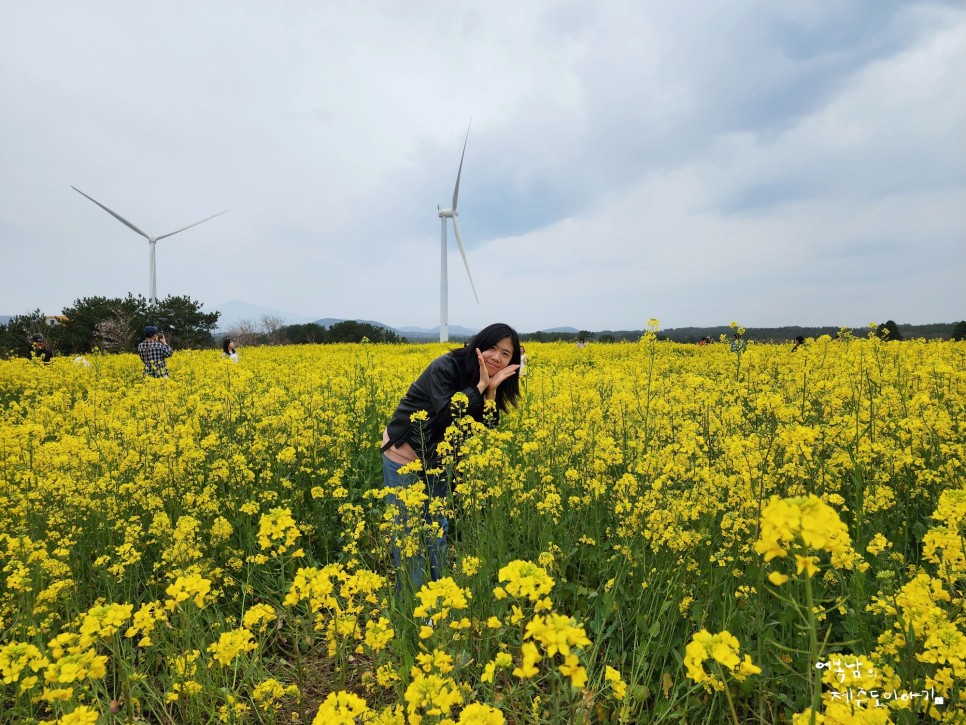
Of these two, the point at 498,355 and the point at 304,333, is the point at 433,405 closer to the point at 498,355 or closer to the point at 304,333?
the point at 498,355

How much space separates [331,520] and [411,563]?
1.67 m

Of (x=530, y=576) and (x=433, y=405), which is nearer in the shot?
(x=530, y=576)

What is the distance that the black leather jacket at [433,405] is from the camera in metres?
3.78

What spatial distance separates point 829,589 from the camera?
9.89 ft

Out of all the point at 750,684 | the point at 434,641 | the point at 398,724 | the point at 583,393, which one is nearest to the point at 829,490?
the point at 750,684

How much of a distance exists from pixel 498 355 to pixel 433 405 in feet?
2.35

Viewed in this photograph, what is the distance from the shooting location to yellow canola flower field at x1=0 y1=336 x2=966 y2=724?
174 cm

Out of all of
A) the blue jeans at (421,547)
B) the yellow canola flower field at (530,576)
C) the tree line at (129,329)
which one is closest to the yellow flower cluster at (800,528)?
the yellow canola flower field at (530,576)

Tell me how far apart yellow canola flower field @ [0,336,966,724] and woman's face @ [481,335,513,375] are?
0.67m

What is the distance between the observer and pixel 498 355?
4.12 metres

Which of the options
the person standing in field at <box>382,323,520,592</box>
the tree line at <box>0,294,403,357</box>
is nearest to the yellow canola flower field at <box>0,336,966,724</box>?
the person standing in field at <box>382,323,520,592</box>

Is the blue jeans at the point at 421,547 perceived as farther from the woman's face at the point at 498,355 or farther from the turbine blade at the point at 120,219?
the turbine blade at the point at 120,219

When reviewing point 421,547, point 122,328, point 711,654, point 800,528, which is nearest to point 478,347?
point 421,547

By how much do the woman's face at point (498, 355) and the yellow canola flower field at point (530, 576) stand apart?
667 mm
